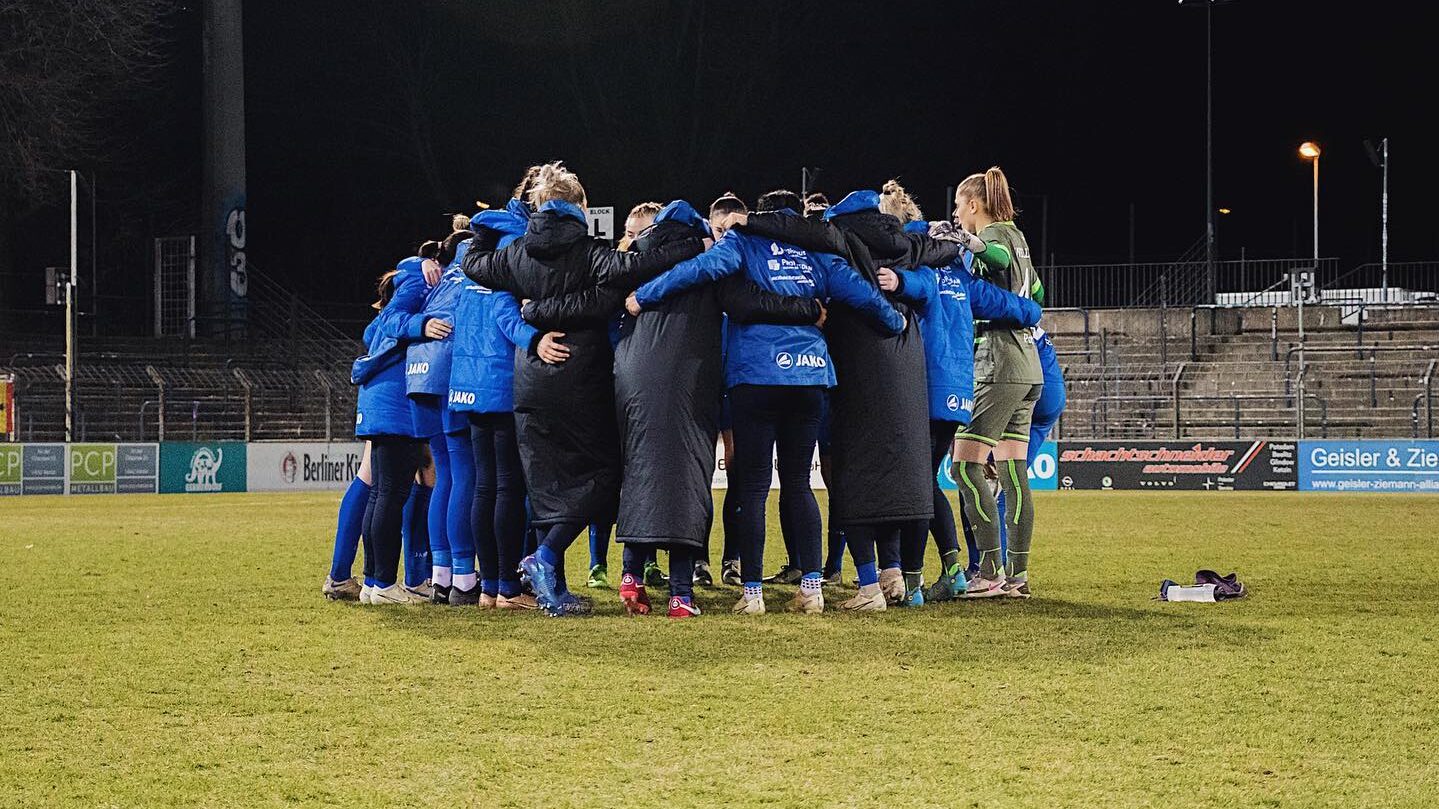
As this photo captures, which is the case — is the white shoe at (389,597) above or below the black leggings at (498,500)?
below

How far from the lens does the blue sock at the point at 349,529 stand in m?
8.43

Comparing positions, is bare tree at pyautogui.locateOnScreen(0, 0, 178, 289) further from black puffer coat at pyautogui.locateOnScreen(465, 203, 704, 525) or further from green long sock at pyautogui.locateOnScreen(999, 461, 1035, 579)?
green long sock at pyautogui.locateOnScreen(999, 461, 1035, 579)

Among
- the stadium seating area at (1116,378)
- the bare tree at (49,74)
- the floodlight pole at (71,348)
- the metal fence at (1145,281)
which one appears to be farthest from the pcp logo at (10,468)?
the metal fence at (1145,281)

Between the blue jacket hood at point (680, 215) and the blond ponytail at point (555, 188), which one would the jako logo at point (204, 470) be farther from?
the blue jacket hood at point (680, 215)

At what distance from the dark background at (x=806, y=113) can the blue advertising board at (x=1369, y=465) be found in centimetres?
1972

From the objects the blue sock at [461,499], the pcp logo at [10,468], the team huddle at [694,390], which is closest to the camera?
the team huddle at [694,390]

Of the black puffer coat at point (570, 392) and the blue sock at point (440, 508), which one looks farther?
the blue sock at point (440, 508)

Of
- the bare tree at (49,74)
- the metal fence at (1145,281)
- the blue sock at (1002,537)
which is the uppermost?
the bare tree at (49,74)

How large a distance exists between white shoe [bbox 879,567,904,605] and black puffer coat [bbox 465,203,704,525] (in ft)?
4.53

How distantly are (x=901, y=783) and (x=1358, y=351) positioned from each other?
28805 mm

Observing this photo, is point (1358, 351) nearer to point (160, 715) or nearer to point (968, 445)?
point (968, 445)

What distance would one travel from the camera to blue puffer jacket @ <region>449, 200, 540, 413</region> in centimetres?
766

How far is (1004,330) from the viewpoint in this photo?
27.4ft

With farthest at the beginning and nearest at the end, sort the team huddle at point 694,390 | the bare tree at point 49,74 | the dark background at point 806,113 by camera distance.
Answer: the dark background at point 806,113 → the bare tree at point 49,74 → the team huddle at point 694,390
